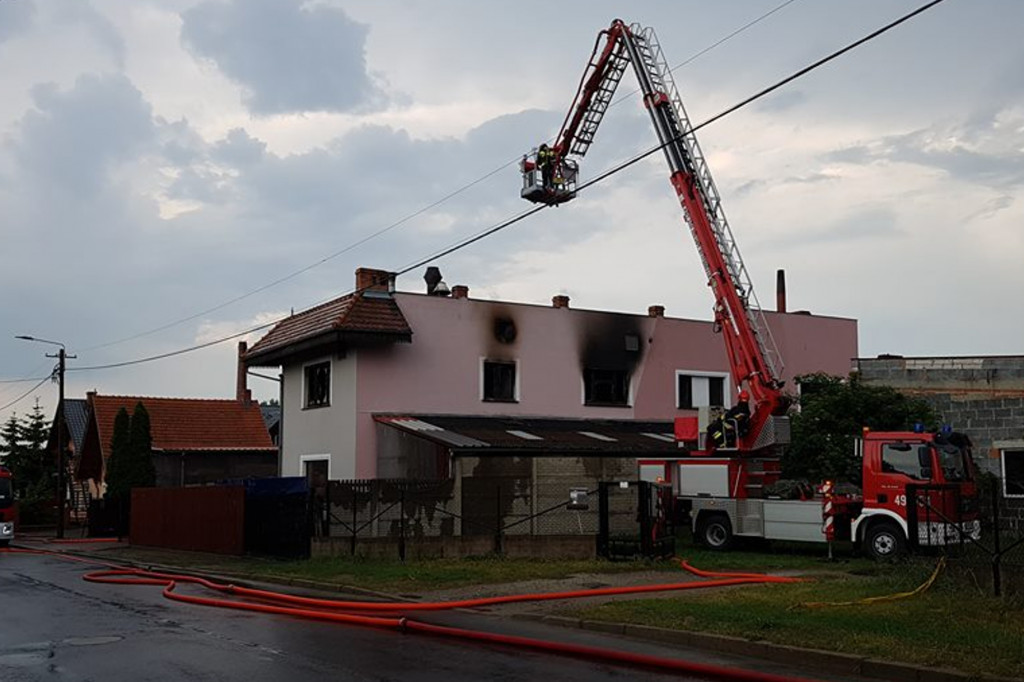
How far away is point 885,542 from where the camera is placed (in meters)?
21.0

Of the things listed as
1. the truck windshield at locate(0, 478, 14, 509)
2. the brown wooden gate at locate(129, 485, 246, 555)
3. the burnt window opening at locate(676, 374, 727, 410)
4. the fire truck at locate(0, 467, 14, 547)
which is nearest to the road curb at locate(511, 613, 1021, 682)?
the brown wooden gate at locate(129, 485, 246, 555)

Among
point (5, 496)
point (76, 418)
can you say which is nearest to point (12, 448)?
point (76, 418)

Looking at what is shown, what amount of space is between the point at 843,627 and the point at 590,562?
30.2 ft

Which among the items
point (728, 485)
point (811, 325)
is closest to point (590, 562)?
point (728, 485)

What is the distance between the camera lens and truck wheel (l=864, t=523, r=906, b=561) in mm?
20672

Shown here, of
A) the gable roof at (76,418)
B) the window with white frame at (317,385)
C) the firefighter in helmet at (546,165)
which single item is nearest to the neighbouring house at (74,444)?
the gable roof at (76,418)

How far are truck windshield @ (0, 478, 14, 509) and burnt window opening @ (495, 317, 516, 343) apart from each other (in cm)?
1839

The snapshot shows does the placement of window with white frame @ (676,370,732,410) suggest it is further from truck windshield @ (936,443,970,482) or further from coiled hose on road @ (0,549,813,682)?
coiled hose on road @ (0,549,813,682)

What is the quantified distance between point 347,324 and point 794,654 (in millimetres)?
20273

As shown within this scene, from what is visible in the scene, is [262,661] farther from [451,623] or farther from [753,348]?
[753,348]

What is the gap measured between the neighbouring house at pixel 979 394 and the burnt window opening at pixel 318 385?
1685 cm

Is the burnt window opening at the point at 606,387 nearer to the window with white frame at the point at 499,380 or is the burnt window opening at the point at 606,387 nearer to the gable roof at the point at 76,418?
the window with white frame at the point at 499,380

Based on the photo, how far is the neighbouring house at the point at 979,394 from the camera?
1120 inches

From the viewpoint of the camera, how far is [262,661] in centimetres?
1098
